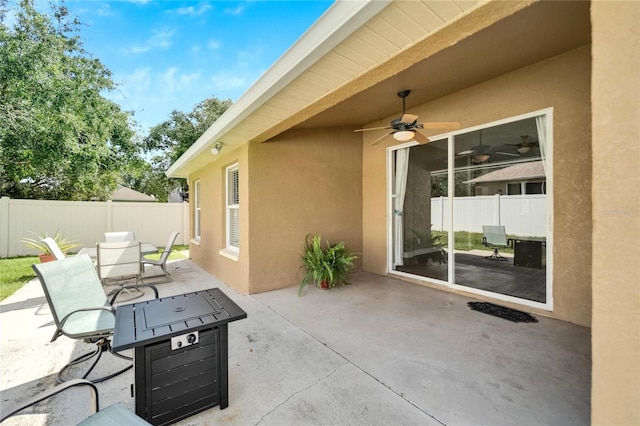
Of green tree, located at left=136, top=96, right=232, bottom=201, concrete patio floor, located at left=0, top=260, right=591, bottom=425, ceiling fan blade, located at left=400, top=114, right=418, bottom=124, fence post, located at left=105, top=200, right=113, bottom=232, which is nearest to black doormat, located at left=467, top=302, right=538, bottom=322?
concrete patio floor, located at left=0, top=260, right=591, bottom=425

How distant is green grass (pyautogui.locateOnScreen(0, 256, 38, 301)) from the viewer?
499 centimetres

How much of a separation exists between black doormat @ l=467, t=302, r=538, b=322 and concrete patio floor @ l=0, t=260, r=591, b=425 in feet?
0.50

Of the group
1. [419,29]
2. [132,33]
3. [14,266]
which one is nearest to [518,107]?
[419,29]

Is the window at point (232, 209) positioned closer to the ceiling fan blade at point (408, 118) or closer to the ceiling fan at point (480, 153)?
the ceiling fan blade at point (408, 118)

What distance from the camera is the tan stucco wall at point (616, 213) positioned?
1169mm

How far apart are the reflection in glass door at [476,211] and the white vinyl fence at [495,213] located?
2 centimetres

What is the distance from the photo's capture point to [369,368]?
8.18 ft

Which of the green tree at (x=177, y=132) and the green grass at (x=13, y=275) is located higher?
the green tree at (x=177, y=132)

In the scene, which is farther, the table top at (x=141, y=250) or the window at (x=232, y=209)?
the window at (x=232, y=209)

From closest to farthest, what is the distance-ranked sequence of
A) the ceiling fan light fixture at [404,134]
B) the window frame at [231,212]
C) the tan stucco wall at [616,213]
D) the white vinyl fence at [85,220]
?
the tan stucco wall at [616,213] < the ceiling fan light fixture at [404,134] < the window frame at [231,212] < the white vinyl fence at [85,220]

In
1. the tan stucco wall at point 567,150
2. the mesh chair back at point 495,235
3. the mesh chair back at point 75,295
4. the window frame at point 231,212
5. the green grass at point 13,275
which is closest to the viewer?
the mesh chair back at point 75,295

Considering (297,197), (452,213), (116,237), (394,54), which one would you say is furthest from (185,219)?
(394,54)

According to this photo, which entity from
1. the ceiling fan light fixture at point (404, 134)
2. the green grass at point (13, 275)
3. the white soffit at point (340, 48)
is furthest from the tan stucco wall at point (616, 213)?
the green grass at point (13, 275)

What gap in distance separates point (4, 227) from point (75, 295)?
9125mm
